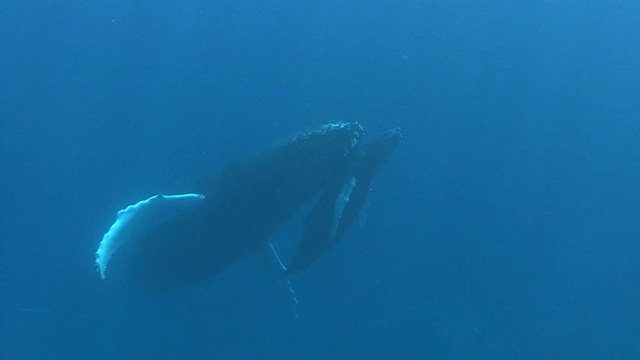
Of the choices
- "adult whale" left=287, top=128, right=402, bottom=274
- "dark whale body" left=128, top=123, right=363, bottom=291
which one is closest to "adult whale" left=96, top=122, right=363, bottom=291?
"dark whale body" left=128, top=123, right=363, bottom=291

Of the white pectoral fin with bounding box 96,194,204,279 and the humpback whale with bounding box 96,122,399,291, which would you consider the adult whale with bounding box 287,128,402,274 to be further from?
the white pectoral fin with bounding box 96,194,204,279

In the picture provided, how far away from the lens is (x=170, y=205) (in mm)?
7184

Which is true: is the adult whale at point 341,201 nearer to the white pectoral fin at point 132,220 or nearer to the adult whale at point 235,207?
the adult whale at point 235,207

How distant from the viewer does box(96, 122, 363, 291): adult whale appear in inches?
284

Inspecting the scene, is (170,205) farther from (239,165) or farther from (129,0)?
(129,0)

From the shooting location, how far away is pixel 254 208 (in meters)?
7.32

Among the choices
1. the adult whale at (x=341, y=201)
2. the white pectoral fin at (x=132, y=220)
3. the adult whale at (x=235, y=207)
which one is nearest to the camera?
the white pectoral fin at (x=132, y=220)

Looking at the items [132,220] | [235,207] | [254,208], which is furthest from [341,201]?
[132,220]

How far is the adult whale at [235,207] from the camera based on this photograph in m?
7.21

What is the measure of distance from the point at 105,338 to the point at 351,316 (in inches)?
134

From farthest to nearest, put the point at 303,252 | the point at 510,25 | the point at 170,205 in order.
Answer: the point at 510,25 < the point at 303,252 < the point at 170,205

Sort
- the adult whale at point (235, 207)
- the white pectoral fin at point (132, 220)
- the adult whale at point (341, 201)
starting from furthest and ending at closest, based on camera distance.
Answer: the adult whale at point (341, 201), the adult whale at point (235, 207), the white pectoral fin at point (132, 220)

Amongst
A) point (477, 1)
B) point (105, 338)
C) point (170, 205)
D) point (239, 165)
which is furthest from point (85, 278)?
point (477, 1)

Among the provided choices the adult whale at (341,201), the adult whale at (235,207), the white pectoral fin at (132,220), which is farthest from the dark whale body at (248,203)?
the white pectoral fin at (132,220)
